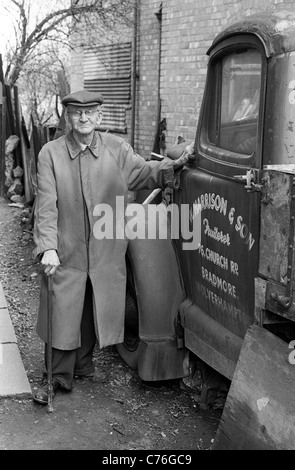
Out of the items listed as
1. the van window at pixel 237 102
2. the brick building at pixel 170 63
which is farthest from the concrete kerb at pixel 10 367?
the brick building at pixel 170 63

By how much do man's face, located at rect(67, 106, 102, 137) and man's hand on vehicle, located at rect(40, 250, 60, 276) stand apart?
2.34 feet

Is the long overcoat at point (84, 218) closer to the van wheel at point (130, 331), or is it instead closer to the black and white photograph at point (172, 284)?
the black and white photograph at point (172, 284)

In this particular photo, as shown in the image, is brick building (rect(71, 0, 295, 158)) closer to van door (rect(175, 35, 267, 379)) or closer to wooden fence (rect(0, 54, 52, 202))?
wooden fence (rect(0, 54, 52, 202))

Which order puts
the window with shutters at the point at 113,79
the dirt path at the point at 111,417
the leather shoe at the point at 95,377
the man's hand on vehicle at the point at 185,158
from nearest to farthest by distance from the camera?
the dirt path at the point at 111,417 → the man's hand on vehicle at the point at 185,158 → the leather shoe at the point at 95,377 → the window with shutters at the point at 113,79

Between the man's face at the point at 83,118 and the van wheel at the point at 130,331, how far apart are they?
91cm

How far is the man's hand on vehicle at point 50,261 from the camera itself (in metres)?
4.02

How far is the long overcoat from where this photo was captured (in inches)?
163

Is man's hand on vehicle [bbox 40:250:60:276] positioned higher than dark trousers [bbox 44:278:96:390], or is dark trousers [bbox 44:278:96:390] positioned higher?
man's hand on vehicle [bbox 40:250:60:276]

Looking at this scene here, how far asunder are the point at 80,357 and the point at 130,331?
0.38 metres

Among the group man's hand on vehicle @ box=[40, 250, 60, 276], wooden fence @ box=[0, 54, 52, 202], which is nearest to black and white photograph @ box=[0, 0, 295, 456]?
man's hand on vehicle @ box=[40, 250, 60, 276]

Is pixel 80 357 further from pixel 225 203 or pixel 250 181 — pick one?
pixel 250 181

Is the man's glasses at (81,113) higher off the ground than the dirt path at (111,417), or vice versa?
the man's glasses at (81,113)
